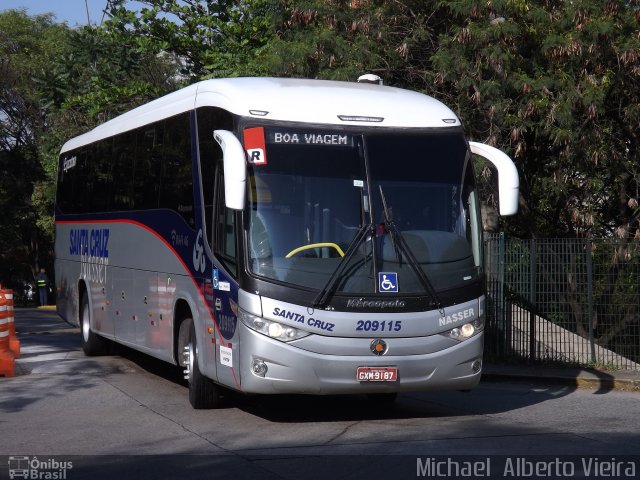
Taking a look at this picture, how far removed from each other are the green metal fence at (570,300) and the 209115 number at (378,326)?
6.66m

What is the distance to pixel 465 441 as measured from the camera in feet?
31.0

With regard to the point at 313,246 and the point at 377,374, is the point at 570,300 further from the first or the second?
the point at 313,246

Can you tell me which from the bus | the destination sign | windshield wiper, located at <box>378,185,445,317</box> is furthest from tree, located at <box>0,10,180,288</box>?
windshield wiper, located at <box>378,185,445,317</box>

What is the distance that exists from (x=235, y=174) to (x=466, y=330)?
291cm

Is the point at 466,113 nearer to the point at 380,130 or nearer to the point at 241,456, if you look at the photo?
the point at 380,130

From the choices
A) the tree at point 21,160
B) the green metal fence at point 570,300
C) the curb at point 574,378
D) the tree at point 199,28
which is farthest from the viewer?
the tree at point 21,160

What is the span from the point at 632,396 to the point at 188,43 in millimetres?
18857

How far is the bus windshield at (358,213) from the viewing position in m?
10.0

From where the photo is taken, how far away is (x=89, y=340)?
17344 mm

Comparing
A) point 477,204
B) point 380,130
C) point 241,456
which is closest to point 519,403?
point 477,204

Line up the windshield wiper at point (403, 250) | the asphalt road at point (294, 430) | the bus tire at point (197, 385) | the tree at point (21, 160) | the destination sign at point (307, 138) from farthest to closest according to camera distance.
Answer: the tree at point (21, 160), the bus tire at point (197, 385), the destination sign at point (307, 138), the windshield wiper at point (403, 250), the asphalt road at point (294, 430)

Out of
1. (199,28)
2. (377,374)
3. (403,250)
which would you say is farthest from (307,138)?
(199,28)

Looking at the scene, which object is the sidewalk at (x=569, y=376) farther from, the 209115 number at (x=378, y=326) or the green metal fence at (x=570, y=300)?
the 209115 number at (x=378, y=326)

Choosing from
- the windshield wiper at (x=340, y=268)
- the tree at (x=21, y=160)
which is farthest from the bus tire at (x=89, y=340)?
the tree at (x=21, y=160)
